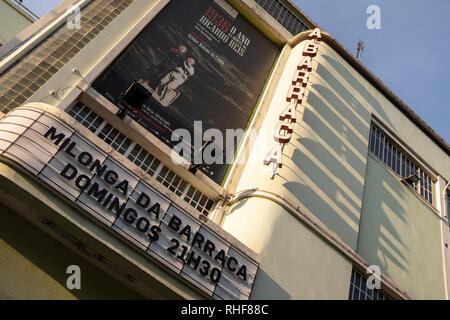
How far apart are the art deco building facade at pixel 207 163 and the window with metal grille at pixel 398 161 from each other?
10 cm

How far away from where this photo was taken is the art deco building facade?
1060 cm

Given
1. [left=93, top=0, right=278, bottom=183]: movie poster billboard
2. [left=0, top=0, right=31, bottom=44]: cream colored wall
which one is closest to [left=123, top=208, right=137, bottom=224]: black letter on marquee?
[left=93, top=0, right=278, bottom=183]: movie poster billboard

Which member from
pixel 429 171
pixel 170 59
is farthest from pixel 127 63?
pixel 429 171

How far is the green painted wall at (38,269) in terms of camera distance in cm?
1021

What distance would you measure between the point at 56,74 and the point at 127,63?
9.57 ft

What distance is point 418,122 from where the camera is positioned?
2450cm

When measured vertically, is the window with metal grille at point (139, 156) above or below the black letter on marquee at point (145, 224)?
above

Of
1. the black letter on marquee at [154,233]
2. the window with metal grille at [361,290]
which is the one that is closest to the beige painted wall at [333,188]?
the window with metal grille at [361,290]

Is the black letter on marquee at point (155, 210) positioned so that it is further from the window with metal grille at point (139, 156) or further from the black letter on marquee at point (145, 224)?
the window with metal grille at point (139, 156)

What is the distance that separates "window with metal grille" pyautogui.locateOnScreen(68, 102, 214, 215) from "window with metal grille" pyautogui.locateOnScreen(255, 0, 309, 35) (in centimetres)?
1347

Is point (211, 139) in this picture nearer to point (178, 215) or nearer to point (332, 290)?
point (178, 215)

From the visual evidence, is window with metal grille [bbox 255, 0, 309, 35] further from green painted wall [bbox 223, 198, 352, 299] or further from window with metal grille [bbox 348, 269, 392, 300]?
window with metal grille [bbox 348, 269, 392, 300]

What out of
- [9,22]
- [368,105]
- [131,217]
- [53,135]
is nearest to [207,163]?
[131,217]
